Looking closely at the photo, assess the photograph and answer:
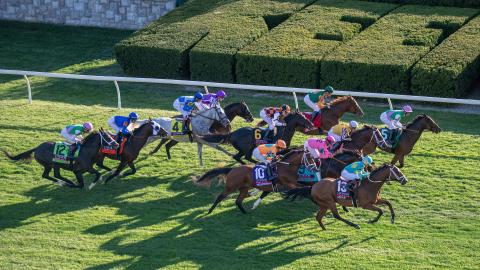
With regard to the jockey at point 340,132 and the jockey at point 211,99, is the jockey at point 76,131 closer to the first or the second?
the jockey at point 211,99

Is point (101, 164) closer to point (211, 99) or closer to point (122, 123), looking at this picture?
point (122, 123)

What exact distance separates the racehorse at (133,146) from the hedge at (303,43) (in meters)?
4.67

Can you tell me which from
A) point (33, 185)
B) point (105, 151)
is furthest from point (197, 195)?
point (33, 185)

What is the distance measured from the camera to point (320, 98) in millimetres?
17219

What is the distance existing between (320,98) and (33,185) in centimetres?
478

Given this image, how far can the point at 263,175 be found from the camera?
1480 centimetres

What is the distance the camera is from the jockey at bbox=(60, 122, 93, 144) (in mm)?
15812

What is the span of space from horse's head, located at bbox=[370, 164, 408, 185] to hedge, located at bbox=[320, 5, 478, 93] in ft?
19.0

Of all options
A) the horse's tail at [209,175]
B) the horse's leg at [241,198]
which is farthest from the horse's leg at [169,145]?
the horse's leg at [241,198]

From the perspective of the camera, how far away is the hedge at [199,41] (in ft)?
69.4

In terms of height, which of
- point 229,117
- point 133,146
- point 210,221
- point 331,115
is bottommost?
point 210,221

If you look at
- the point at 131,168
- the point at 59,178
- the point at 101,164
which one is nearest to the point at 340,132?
the point at 131,168

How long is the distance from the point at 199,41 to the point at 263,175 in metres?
7.44

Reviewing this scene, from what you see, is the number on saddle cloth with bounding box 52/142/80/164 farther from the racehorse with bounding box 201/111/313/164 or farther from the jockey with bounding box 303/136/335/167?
the jockey with bounding box 303/136/335/167
